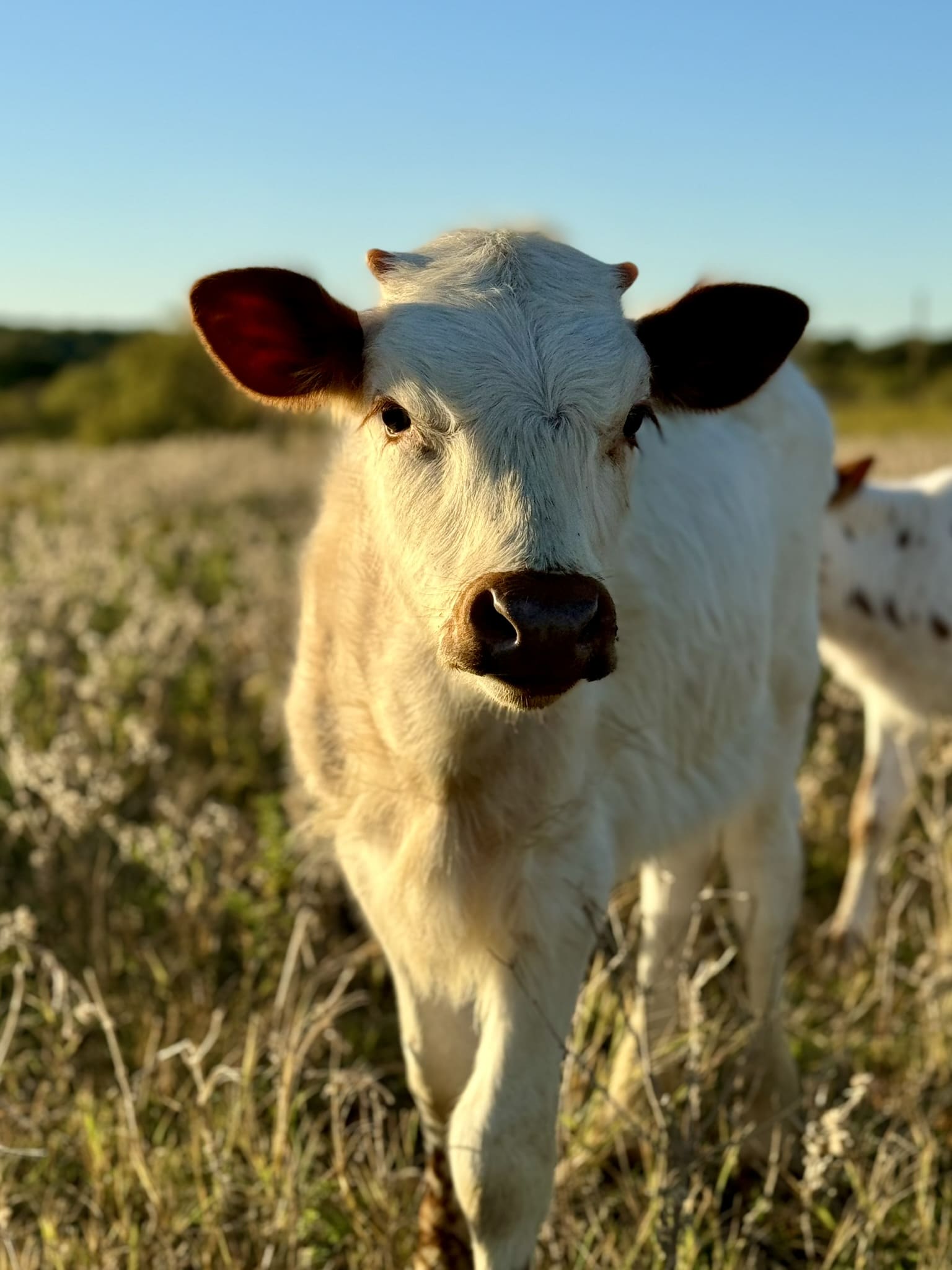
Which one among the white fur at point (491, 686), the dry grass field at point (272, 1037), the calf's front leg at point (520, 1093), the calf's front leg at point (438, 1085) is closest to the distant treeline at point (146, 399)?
the dry grass field at point (272, 1037)

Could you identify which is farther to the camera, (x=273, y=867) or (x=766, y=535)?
(x=273, y=867)

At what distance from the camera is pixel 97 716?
5195 mm

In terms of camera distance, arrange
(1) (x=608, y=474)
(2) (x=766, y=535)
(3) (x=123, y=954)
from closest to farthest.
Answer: (1) (x=608, y=474)
(2) (x=766, y=535)
(3) (x=123, y=954)

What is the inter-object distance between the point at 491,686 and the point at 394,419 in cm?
54

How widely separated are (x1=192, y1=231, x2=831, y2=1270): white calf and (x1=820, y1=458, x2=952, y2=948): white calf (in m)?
2.14

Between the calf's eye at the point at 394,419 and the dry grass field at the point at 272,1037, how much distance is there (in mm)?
1170

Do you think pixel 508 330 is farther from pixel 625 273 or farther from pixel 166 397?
pixel 166 397

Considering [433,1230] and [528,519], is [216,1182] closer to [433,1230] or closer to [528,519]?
[433,1230]

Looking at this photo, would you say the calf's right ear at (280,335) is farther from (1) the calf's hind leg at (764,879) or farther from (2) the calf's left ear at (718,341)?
(1) the calf's hind leg at (764,879)

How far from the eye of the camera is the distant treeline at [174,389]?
34469 millimetres

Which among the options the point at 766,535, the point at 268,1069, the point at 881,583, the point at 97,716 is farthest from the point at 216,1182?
the point at 881,583

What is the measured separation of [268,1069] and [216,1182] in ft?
1.49

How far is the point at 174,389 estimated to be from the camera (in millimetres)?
34594

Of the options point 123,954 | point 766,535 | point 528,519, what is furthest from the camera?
point 123,954
